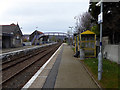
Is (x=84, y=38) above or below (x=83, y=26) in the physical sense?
below

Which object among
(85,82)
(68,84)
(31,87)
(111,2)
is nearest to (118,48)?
(111,2)

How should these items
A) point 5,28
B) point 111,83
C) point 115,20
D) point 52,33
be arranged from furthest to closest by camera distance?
point 52,33 → point 5,28 → point 115,20 → point 111,83

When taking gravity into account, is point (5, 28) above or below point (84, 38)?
above

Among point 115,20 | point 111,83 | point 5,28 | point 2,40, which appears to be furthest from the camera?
point 5,28

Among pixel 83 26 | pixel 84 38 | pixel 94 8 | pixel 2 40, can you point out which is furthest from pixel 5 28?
pixel 94 8

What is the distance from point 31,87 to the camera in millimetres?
5945

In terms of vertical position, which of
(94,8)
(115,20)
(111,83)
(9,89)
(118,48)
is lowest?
(9,89)

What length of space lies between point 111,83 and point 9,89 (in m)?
4.38

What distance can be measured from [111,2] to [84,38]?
6.74 metres

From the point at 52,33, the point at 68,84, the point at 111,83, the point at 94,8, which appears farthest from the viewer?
the point at 52,33

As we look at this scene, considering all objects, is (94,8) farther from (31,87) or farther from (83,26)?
(83,26)

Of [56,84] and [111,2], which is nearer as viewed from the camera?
[56,84]

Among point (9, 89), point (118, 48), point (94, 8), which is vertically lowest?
point (9, 89)

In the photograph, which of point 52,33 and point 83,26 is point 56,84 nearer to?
point 83,26
